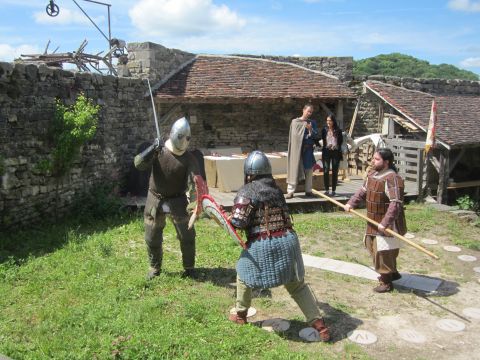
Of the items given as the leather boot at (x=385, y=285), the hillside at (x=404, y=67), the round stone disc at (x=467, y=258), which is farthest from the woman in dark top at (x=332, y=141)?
the hillside at (x=404, y=67)

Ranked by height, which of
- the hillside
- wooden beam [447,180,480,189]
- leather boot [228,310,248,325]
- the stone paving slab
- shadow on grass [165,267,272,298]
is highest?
the hillside

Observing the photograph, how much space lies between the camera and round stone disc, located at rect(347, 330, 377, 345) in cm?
420

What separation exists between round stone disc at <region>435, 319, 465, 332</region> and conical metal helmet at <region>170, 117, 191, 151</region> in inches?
124

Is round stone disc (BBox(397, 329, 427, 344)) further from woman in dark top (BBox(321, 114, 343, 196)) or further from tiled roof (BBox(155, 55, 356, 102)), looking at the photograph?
tiled roof (BBox(155, 55, 356, 102))

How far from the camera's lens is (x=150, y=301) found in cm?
476

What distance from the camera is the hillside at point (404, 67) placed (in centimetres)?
3228

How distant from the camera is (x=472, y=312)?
16.0 feet

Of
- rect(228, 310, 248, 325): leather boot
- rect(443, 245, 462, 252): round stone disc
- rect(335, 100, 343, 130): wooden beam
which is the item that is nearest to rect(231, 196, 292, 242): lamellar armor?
rect(228, 310, 248, 325): leather boot

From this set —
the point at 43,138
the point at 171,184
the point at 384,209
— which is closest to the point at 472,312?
the point at 384,209

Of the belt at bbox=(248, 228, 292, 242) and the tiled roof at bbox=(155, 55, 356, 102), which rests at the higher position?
the tiled roof at bbox=(155, 55, 356, 102)

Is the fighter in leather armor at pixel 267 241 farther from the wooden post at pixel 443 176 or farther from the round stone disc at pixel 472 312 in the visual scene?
the wooden post at pixel 443 176

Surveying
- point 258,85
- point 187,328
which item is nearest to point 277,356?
point 187,328

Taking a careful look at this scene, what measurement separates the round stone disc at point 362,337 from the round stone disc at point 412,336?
0.26m

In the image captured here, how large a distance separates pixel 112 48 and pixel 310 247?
8.59m
